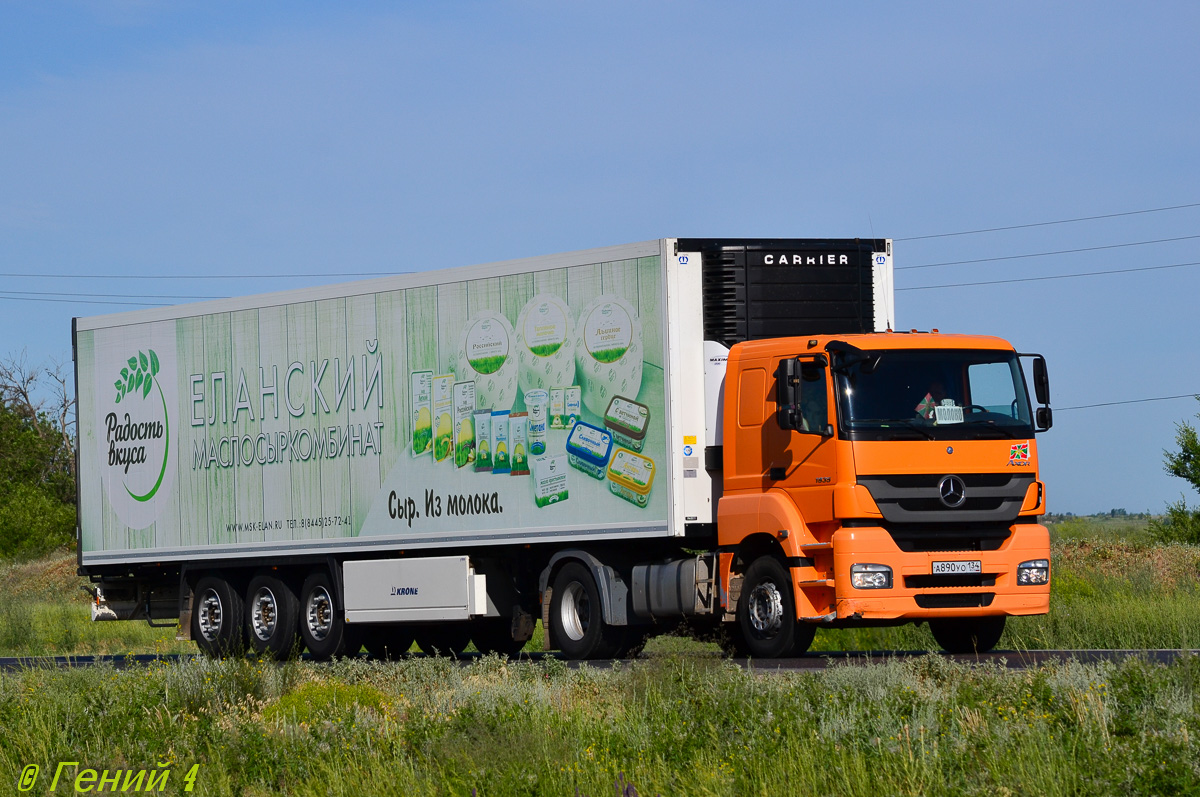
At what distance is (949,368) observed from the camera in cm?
1498

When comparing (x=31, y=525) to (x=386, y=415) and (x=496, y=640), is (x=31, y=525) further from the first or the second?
(x=386, y=415)

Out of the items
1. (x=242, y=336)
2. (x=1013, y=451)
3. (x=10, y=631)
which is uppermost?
(x=242, y=336)

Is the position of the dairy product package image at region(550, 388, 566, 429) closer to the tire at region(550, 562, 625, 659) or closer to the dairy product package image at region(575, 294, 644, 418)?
the dairy product package image at region(575, 294, 644, 418)

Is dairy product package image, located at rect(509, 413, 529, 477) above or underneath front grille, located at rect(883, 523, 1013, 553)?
above

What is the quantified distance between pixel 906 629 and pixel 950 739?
11.3 meters

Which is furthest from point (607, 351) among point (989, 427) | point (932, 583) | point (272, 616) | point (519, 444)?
point (272, 616)

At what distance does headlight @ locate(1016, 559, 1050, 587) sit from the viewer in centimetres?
1478

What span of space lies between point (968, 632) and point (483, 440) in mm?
5583

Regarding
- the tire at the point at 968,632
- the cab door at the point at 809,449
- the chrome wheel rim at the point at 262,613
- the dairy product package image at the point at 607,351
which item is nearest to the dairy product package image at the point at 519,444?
the dairy product package image at the point at 607,351

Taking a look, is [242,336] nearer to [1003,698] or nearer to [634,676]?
→ [634,676]

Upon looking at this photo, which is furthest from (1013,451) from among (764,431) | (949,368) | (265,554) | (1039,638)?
(265,554)

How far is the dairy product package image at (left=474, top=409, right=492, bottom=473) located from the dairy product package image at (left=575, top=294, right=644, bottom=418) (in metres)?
1.38

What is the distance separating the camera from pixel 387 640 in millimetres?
19953

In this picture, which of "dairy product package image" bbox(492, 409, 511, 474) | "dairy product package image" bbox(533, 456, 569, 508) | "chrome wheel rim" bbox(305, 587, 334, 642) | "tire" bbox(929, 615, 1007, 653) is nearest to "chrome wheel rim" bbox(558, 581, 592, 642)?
"dairy product package image" bbox(533, 456, 569, 508)
